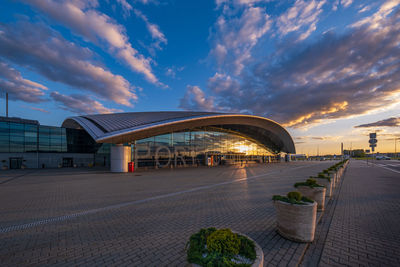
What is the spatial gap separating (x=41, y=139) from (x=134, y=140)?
2021cm

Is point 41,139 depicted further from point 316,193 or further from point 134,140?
point 316,193

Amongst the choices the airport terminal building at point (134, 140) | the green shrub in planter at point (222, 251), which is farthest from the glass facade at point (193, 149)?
the green shrub in planter at point (222, 251)

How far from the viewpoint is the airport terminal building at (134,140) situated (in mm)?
21281

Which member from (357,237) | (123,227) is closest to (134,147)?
(123,227)

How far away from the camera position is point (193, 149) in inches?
1236

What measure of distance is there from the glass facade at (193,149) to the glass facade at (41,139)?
1641cm

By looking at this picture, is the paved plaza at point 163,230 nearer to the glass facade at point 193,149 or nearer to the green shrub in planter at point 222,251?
the green shrub in planter at point 222,251

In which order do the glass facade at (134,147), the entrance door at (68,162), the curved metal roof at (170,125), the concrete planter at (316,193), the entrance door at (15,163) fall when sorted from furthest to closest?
Answer: 1. the entrance door at (68,162)
2. the entrance door at (15,163)
3. the glass facade at (134,147)
4. the curved metal roof at (170,125)
5. the concrete planter at (316,193)

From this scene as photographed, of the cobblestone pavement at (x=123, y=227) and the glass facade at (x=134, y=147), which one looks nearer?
the cobblestone pavement at (x=123, y=227)

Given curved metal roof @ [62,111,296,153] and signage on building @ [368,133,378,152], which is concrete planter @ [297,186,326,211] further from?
signage on building @ [368,133,378,152]

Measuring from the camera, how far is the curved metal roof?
66.5ft

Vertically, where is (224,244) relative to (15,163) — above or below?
above

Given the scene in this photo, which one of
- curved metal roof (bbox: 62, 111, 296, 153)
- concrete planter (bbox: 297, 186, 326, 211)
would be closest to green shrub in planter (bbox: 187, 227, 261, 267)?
concrete planter (bbox: 297, 186, 326, 211)

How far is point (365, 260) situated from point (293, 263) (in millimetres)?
1689
